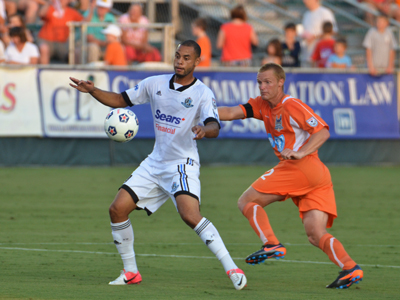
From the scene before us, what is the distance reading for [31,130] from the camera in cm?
1593

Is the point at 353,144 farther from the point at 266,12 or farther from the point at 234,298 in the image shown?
the point at 234,298

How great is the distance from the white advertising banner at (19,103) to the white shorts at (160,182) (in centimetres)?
979

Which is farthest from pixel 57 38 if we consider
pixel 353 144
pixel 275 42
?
pixel 353 144

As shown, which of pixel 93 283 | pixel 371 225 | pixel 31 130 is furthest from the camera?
pixel 31 130

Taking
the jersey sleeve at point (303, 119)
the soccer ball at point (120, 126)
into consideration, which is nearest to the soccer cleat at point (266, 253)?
the jersey sleeve at point (303, 119)

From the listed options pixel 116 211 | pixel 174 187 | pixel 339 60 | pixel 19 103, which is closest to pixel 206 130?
pixel 174 187

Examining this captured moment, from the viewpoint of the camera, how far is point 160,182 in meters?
6.62

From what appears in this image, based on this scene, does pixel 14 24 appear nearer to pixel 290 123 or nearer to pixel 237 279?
pixel 290 123

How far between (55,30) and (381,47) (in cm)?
813

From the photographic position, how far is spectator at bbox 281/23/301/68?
17.1 m

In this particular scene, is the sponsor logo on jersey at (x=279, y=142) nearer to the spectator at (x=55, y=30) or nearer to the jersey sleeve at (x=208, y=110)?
the jersey sleeve at (x=208, y=110)

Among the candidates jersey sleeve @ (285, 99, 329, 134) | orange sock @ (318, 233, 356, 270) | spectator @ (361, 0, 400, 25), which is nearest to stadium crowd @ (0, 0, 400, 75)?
spectator @ (361, 0, 400, 25)

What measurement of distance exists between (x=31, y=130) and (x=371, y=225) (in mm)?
8580

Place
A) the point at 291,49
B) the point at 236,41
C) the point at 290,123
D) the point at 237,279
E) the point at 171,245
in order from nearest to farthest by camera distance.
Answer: the point at 237,279, the point at 290,123, the point at 171,245, the point at 291,49, the point at 236,41
